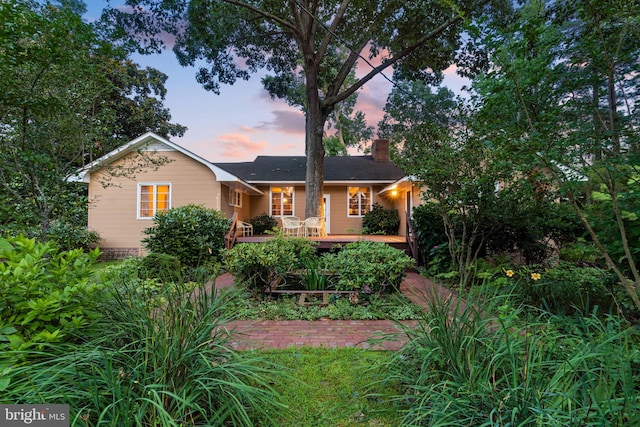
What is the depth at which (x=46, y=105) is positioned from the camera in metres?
3.23

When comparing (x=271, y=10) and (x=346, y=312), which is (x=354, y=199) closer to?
(x=271, y=10)

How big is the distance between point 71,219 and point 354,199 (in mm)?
12895

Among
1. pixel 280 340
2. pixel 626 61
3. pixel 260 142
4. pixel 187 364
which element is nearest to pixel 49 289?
pixel 187 364

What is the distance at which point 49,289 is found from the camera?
1.91 meters

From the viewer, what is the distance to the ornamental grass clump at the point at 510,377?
1.51 m

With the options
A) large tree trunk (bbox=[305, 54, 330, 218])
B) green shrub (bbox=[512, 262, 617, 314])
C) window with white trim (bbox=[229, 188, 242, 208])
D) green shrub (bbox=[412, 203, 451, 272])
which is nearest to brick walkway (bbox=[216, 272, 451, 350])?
green shrub (bbox=[512, 262, 617, 314])

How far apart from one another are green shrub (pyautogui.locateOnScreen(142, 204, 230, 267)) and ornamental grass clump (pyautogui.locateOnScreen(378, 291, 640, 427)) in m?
7.42

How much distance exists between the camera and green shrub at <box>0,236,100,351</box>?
1673 millimetres

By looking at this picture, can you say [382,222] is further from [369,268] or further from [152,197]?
[152,197]

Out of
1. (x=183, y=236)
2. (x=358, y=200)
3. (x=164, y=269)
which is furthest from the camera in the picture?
(x=358, y=200)

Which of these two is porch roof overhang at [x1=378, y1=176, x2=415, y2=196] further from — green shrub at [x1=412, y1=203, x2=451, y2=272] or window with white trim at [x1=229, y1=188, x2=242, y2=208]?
window with white trim at [x1=229, y1=188, x2=242, y2=208]

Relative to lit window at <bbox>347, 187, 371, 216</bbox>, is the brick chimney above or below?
above

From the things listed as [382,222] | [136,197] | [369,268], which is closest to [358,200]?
[382,222]

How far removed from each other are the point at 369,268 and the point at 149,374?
12.6 ft
